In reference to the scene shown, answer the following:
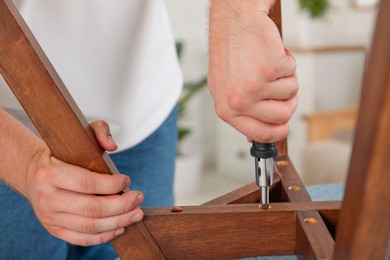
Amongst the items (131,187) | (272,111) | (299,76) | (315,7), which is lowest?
(299,76)

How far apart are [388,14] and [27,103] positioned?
15.8 inches

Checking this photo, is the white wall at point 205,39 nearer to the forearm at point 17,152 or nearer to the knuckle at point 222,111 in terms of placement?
the forearm at point 17,152

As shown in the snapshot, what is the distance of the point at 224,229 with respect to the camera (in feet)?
2.17

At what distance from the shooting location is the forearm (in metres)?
0.73

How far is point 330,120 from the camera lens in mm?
3008

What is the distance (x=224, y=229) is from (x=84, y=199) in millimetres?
161

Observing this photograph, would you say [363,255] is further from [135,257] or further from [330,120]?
[330,120]

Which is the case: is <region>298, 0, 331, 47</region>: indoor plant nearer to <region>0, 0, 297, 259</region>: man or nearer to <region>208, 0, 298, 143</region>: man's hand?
<region>0, 0, 297, 259</region>: man

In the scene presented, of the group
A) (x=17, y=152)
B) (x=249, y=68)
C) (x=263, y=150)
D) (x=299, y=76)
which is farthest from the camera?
(x=299, y=76)

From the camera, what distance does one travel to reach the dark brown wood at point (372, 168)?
302 mm

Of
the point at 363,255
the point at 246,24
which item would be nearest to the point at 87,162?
the point at 246,24

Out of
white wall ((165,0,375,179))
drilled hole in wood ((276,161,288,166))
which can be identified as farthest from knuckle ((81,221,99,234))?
white wall ((165,0,375,179))

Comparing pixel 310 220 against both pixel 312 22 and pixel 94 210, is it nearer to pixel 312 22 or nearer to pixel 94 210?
pixel 94 210

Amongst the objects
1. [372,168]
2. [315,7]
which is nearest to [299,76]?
[315,7]
